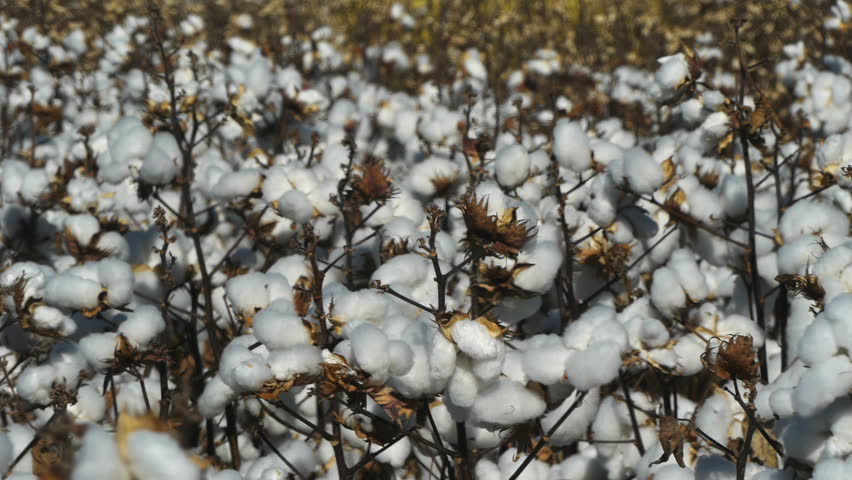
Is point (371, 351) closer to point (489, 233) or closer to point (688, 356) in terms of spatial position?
point (489, 233)

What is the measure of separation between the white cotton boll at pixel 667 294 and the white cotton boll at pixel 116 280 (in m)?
1.32

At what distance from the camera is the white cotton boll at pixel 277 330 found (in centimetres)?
152

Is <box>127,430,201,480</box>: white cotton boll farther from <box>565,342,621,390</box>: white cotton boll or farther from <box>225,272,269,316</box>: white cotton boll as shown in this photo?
<box>225,272,269,316</box>: white cotton boll

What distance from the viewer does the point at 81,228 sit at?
2396 millimetres

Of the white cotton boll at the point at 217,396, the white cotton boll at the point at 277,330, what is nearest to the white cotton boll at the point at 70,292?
the white cotton boll at the point at 217,396

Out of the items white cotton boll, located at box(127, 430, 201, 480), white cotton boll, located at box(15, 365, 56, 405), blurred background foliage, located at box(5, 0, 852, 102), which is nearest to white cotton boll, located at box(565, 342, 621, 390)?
white cotton boll, located at box(127, 430, 201, 480)

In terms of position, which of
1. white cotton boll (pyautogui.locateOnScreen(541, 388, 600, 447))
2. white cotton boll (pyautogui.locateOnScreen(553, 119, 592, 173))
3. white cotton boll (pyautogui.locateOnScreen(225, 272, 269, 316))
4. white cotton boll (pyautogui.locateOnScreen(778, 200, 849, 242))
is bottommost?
white cotton boll (pyautogui.locateOnScreen(541, 388, 600, 447))

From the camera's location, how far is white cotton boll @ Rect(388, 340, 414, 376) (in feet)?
4.50

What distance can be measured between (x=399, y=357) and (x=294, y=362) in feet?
0.74

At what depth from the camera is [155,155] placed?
2.24m

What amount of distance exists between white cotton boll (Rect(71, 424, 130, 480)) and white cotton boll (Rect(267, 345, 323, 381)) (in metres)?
0.71

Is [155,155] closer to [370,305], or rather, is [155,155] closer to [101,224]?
[101,224]

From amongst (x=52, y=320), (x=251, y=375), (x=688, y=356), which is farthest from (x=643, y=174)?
(x=52, y=320)

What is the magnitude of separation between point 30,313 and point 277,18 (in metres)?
4.48
